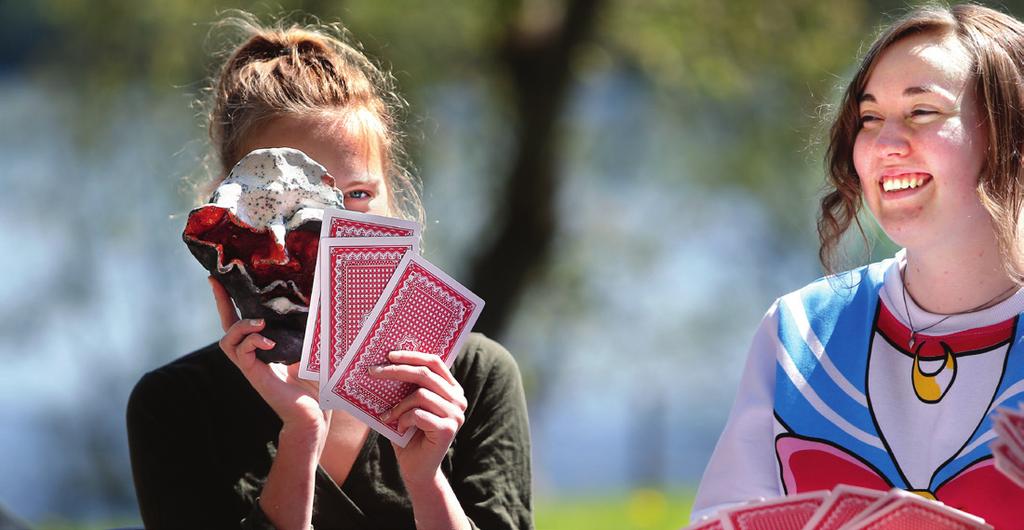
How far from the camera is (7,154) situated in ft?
27.9

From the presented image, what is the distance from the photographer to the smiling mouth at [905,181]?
1896 mm

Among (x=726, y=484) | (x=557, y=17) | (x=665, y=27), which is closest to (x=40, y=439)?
(x=557, y=17)

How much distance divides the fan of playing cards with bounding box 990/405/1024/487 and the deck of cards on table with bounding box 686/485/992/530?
99 mm

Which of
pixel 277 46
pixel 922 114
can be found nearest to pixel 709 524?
pixel 922 114

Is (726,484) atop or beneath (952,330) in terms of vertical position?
beneath

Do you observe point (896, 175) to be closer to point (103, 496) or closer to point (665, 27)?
point (665, 27)

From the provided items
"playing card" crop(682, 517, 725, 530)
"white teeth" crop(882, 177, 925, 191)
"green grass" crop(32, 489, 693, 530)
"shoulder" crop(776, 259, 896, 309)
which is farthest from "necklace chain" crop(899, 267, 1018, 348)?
"green grass" crop(32, 489, 693, 530)

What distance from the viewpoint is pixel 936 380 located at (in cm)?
192

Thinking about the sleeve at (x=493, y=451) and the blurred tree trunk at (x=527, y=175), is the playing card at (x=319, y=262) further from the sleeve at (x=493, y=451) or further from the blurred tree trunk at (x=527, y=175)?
the blurred tree trunk at (x=527, y=175)

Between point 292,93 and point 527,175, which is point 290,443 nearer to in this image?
point 292,93

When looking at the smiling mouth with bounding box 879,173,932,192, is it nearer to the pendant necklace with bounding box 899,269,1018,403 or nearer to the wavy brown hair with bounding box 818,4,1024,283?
the wavy brown hair with bounding box 818,4,1024,283

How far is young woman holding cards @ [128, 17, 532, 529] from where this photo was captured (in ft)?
6.88

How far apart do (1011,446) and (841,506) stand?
0.83 feet

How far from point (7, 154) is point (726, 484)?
789 centimetres
